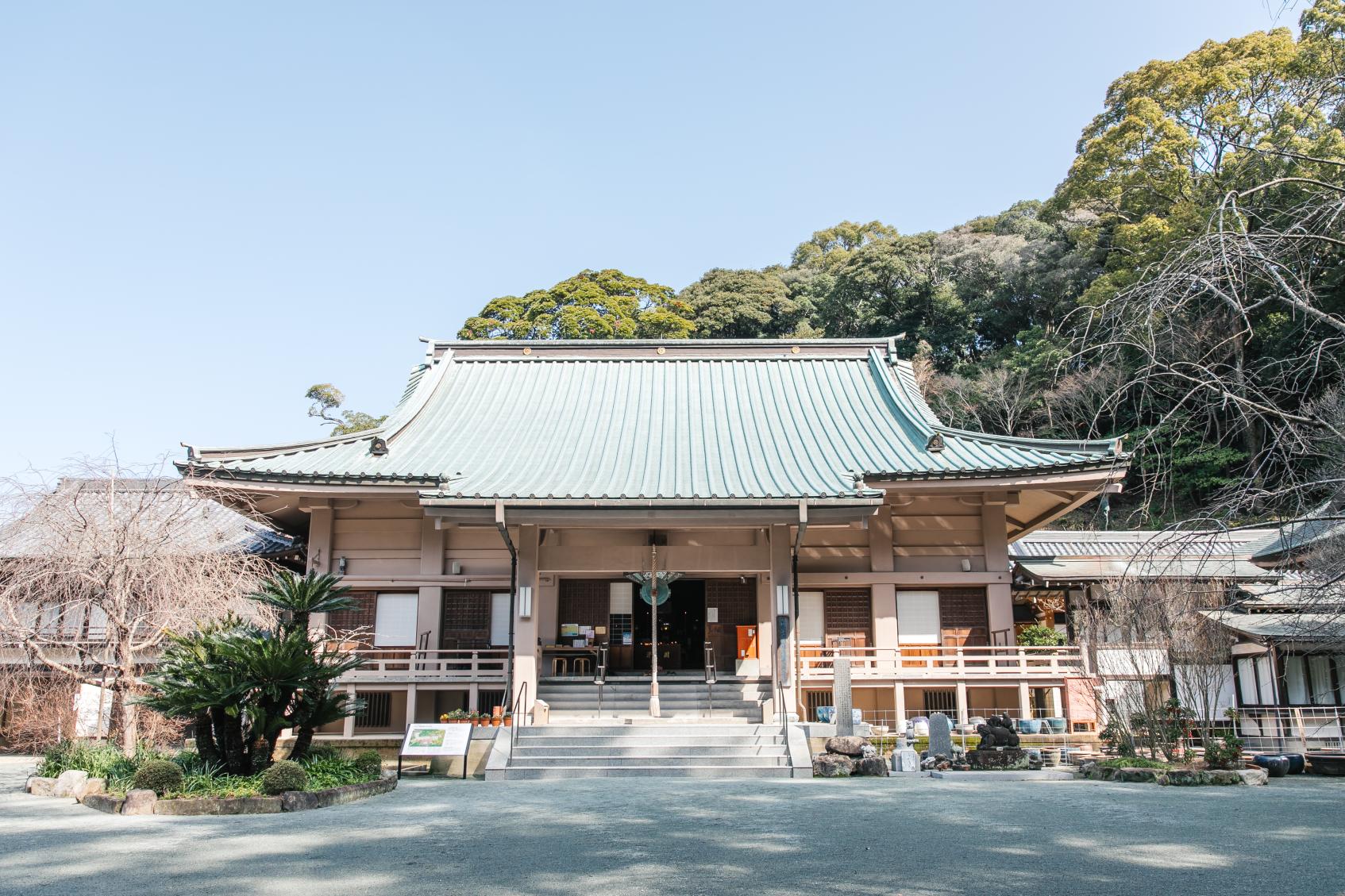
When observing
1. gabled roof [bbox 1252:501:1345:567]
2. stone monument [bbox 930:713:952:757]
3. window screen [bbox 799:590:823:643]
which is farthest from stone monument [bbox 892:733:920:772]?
gabled roof [bbox 1252:501:1345:567]

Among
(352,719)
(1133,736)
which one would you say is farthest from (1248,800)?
(352,719)

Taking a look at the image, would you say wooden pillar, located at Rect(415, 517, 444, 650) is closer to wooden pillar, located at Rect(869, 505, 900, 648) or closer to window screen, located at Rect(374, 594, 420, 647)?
window screen, located at Rect(374, 594, 420, 647)

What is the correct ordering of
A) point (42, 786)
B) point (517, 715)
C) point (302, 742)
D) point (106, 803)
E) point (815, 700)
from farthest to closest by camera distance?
point (815, 700), point (517, 715), point (302, 742), point (42, 786), point (106, 803)

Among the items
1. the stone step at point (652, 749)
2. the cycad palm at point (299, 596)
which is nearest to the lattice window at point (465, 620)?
the stone step at point (652, 749)

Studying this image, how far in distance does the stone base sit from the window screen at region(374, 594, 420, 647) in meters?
11.0

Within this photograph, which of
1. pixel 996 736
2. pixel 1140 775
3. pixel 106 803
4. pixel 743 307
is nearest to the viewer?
pixel 106 803

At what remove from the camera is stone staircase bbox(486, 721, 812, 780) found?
13969 mm

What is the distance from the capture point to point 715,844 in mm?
8289

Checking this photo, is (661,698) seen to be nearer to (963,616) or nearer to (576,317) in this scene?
(963,616)

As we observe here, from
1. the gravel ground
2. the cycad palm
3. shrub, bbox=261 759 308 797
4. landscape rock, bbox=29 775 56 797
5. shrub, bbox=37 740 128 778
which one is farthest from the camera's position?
the cycad palm

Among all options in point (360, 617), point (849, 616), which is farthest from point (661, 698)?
point (360, 617)

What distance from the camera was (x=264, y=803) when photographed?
10.6 meters

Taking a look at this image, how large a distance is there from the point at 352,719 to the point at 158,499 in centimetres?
574

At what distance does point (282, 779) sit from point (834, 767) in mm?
7436
